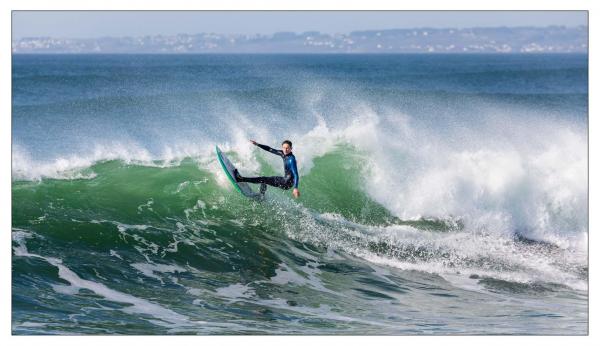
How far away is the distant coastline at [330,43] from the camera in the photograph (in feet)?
165

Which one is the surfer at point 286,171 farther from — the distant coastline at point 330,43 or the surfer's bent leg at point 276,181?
the distant coastline at point 330,43

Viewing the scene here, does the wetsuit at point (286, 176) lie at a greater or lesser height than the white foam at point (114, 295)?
greater

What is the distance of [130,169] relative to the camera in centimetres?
1523

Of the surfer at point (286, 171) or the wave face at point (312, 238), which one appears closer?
the wave face at point (312, 238)

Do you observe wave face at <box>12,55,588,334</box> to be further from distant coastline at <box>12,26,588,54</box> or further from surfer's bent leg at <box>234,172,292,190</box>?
distant coastline at <box>12,26,588,54</box>

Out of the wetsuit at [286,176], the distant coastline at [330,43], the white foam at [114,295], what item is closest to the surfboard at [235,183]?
the wetsuit at [286,176]

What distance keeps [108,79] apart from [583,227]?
36525 millimetres

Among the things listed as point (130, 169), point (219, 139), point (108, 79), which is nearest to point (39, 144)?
point (219, 139)

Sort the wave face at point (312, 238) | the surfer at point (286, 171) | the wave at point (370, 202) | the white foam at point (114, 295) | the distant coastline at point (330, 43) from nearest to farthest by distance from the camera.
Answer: the white foam at point (114, 295), the wave face at point (312, 238), the surfer at point (286, 171), the wave at point (370, 202), the distant coastline at point (330, 43)

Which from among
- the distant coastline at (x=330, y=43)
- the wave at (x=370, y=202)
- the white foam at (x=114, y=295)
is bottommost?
the white foam at (x=114, y=295)

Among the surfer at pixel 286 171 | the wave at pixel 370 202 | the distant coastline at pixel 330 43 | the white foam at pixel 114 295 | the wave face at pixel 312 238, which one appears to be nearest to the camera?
the white foam at pixel 114 295

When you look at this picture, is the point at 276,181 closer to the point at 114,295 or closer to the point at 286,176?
the point at 286,176
